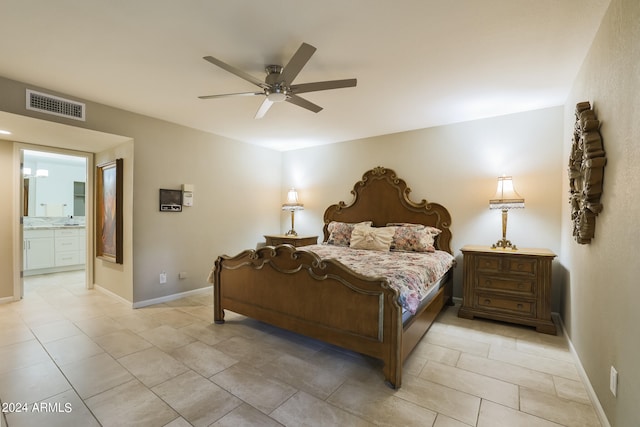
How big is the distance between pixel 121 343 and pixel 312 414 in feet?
6.59

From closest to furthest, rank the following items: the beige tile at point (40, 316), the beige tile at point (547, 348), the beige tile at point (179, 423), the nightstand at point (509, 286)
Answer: the beige tile at point (179, 423) → the beige tile at point (547, 348) → the nightstand at point (509, 286) → the beige tile at point (40, 316)

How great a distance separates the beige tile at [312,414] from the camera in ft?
5.43

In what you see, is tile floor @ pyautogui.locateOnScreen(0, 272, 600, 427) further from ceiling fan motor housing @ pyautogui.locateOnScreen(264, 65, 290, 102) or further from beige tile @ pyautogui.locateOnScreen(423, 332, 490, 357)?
ceiling fan motor housing @ pyautogui.locateOnScreen(264, 65, 290, 102)

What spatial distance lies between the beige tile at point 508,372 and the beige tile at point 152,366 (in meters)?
2.25

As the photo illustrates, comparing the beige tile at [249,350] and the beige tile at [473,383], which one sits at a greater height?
the beige tile at [473,383]

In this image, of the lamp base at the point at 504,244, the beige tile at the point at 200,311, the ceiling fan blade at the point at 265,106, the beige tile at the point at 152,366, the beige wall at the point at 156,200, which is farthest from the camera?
the beige wall at the point at 156,200

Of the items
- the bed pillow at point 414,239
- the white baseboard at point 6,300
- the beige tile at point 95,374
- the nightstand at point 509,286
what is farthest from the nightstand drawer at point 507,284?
the white baseboard at point 6,300

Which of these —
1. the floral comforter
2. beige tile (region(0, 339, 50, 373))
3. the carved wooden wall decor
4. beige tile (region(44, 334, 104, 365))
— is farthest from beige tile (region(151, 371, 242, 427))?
the carved wooden wall decor

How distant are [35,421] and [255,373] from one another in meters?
1.26

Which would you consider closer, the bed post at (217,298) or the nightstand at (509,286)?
the nightstand at (509,286)

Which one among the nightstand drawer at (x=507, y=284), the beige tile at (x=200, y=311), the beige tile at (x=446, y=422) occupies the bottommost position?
the beige tile at (x=200, y=311)

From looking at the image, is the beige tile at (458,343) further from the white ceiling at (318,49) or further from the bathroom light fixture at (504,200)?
the white ceiling at (318,49)

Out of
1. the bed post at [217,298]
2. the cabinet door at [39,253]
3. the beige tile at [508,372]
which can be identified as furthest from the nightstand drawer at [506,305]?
the cabinet door at [39,253]

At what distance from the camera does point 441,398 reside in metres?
1.89
